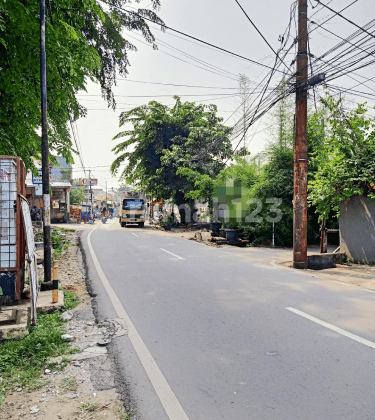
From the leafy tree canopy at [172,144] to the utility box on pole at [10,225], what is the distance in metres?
22.6

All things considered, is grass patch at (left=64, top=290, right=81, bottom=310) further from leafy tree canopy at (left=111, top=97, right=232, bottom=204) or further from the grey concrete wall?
leafy tree canopy at (left=111, top=97, right=232, bottom=204)

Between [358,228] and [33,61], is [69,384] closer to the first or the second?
[33,61]

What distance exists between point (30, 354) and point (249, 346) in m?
2.79

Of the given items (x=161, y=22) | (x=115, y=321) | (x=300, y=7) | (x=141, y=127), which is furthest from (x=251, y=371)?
(x=141, y=127)

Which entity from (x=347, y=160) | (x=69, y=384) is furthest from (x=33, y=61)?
(x=347, y=160)

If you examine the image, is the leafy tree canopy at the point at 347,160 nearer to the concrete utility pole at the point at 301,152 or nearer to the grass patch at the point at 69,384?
the concrete utility pole at the point at 301,152

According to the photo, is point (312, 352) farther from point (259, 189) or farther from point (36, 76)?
point (259, 189)

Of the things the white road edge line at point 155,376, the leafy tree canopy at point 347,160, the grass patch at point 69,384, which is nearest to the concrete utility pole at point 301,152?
the leafy tree canopy at point 347,160

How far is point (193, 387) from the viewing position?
12.2 ft

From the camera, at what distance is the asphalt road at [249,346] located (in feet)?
11.2

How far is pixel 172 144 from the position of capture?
3172 cm

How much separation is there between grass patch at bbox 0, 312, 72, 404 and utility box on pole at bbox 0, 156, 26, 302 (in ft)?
4.60

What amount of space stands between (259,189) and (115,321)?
42.7ft

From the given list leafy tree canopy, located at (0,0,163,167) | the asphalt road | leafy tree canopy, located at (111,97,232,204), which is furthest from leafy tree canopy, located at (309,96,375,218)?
leafy tree canopy, located at (111,97,232,204)
